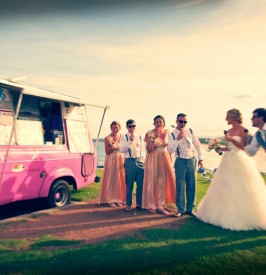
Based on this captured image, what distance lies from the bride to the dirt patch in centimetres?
85

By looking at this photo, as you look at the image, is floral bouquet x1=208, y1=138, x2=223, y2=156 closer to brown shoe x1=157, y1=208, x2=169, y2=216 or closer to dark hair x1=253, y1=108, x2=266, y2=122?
dark hair x1=253, y1=108, x2=266, y2=122

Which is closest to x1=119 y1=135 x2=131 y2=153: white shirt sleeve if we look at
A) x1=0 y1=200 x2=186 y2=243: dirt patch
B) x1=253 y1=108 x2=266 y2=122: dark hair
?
x1=0 y1=200 x2=186 y2=243: dirt patch

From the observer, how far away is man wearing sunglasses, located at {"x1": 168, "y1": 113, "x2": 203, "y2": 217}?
5656 millimetres

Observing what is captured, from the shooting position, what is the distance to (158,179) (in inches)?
243

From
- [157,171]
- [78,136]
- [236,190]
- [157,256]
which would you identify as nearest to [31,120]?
[78,136]

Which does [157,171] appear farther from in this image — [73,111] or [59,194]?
[73,111]

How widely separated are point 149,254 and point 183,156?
237 centimetres

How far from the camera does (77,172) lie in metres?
6.78

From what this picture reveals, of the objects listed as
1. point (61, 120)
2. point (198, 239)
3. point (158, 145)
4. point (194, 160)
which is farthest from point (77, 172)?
point (198, 239)

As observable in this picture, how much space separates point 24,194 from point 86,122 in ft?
8.61

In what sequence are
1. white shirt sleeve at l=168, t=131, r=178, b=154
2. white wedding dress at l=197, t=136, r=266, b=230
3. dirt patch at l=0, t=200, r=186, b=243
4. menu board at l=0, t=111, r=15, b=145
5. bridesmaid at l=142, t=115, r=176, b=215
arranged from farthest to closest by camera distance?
bridesmaid at l=142, t=115, r=176, b=215 < white shirt sleeve at l=168, t=131, r=178, b=154 < menu board at l=0, t=111, r=15, b=145 < white wedding dress at l=197, t=136, r=266, b=230 < dirt patch at l=0, t=200, r=186, b=243

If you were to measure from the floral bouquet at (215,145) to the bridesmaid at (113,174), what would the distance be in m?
2.30

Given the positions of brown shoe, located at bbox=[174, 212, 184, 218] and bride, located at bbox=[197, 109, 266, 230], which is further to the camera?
brown shoe, located at bbox=[174, 212, 184, 218]

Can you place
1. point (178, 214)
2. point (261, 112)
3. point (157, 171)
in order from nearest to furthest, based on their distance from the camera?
1. point (261, 112)
2. point (178, 214)
3. point (157, 171)
